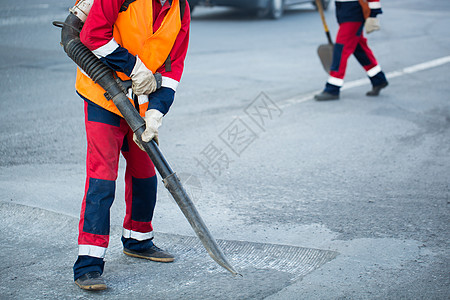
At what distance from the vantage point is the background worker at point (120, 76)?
2.98 metres

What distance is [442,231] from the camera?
388 centimetres

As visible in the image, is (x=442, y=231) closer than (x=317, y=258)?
No

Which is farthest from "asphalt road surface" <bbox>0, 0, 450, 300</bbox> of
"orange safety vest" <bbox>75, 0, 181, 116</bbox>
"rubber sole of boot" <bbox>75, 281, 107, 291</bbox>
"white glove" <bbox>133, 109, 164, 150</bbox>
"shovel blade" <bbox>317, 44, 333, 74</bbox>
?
"orange safety vest" <bbox>75, 0, 181, 116</bbox>

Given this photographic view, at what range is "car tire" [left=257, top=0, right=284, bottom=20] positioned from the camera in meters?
14.6

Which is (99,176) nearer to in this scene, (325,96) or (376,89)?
(325,96)

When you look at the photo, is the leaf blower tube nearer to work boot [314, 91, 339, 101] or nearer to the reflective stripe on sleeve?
the reflective stripe on sleeve

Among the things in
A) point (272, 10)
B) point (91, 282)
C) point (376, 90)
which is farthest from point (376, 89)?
point (272, 10)

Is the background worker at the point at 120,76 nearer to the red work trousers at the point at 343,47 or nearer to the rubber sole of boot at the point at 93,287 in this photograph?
the rubber sole of boot at the point at 93,287

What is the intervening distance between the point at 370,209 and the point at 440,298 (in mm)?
1278

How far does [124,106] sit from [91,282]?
94 centimetres

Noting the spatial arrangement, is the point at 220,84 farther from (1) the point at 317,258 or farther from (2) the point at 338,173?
(1) the point at 317,258

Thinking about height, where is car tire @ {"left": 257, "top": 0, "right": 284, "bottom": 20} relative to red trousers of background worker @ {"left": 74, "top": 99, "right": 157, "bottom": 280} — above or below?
below

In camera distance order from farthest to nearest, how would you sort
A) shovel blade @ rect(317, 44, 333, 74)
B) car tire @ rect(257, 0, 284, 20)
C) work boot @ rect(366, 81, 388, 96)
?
car tire @ rect(257, 0, 284, 20)
shovel blade @ rect(317, 44, 333, 74)
work boot @ rect(366, 81, 388, 96)

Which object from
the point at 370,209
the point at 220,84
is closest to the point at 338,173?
the point at 370,209
